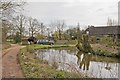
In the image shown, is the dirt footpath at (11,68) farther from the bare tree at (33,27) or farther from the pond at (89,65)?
the bare tree at (33,27)

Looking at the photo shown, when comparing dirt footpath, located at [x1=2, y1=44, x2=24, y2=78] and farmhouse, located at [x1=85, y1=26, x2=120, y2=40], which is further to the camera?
farmhouse, located at [x1=85, y1=26, x2=120, y2=40]

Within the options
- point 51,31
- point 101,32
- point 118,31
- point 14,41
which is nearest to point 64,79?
point 14,41

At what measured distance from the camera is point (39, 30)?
58750mm

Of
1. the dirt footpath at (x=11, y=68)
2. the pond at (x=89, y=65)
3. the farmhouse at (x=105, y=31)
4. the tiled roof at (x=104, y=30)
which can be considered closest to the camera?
the dirt footpath at (x=11, y=68)

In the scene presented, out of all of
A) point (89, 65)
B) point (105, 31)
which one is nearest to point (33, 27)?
point (105, 31)

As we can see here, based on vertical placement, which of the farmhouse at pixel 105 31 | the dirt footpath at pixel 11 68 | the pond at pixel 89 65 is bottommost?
the pond at pixel 89 65

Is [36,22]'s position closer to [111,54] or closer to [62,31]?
[62,31]

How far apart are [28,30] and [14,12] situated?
39479 mm

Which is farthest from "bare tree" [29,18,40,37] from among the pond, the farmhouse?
the pond

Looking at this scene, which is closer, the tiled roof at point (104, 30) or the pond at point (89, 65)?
the pond at point (89, 65)

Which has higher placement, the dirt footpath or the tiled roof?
the tiled roof

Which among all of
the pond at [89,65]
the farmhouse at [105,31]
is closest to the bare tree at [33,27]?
the farmhouse at [105,31]

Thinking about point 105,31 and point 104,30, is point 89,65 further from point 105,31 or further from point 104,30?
point 104,30

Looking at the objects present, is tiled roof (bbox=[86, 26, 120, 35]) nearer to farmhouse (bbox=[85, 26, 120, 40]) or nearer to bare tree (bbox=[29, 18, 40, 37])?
farmhouse (bbox=[85, 26, 120, 40])
